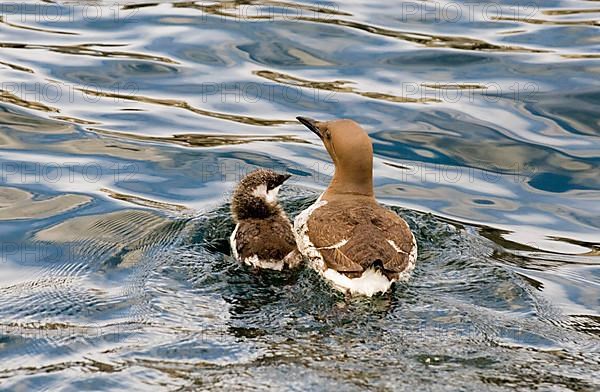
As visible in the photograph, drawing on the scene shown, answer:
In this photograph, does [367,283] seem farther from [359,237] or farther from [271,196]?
[271,196]

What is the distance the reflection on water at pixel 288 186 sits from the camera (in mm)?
8422

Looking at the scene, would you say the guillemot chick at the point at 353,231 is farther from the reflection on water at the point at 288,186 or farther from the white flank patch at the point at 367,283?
the reflection on water at the point at 288,186

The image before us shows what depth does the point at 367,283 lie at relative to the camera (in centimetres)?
973

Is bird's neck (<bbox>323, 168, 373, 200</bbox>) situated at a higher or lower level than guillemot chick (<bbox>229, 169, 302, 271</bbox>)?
higher

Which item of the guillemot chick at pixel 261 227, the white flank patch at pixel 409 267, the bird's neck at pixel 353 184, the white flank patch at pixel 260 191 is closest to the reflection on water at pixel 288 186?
the white flank patch at pixel 409 267

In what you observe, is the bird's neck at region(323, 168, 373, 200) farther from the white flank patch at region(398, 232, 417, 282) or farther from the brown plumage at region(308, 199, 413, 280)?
the white flank patch at region(398, 232, 417, 282)

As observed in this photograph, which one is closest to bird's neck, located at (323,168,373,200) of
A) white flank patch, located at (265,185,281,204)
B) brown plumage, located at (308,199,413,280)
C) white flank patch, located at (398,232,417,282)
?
brown plumage, located at (308,199,413,280)

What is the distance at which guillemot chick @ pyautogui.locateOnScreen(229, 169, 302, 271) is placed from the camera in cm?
1047

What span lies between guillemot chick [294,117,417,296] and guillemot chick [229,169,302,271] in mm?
173

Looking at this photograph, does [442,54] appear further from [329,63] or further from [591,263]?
[591,263]

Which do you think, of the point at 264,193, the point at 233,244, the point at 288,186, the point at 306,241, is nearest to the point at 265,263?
the point at 306,241

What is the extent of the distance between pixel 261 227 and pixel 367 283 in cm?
152

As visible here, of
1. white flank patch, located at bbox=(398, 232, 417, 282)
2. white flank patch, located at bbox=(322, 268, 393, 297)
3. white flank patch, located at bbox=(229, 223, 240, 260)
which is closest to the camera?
white flank patch, located at bbox=(322, 268, 393, 297)

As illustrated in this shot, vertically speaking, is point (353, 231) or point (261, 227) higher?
point (353, 231)
